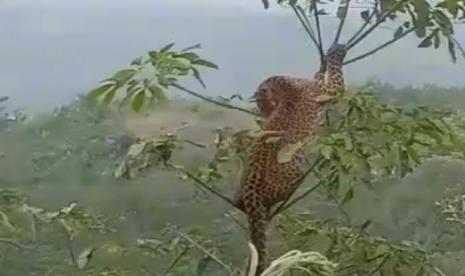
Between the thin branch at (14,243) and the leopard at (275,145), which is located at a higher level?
the leopard at (275,145)

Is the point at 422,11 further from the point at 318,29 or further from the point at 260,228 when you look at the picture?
the point at 260,228

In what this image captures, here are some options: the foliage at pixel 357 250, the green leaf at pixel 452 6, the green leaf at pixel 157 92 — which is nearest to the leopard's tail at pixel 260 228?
the foliage at pixel 357 250

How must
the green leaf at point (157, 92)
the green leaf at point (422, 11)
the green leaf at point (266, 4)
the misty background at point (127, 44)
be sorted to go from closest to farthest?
1. the green leaf at point (157, 92)
2. the green leaf at point (422, 11)
3. the green leaf at point (266, 4)
4. the misty background at point (127, 44)

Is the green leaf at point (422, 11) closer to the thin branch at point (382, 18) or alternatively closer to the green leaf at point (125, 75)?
the thin branch at point (382, 18)

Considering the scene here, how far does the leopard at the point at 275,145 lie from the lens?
1084mm

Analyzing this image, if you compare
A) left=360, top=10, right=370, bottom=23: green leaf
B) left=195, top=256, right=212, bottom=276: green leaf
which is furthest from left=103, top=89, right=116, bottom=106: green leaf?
left=360, top=10, right=370, bottom=23: green leaf

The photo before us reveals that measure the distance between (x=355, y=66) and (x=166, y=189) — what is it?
0.35 metres

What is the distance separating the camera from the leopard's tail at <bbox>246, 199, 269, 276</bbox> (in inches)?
43.3

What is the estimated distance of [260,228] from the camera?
1.11 meters

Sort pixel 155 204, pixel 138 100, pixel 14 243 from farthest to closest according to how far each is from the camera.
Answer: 1. pixel 155 204
2. pixel 14 243
3. pixel 138 100

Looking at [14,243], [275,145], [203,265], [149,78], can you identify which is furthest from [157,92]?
[14,243]

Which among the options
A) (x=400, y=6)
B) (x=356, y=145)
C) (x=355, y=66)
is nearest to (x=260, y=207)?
(x=356, y=145)

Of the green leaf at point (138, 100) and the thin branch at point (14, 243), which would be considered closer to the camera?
the green leaf at point (138, 100)

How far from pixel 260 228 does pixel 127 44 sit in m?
0.46
